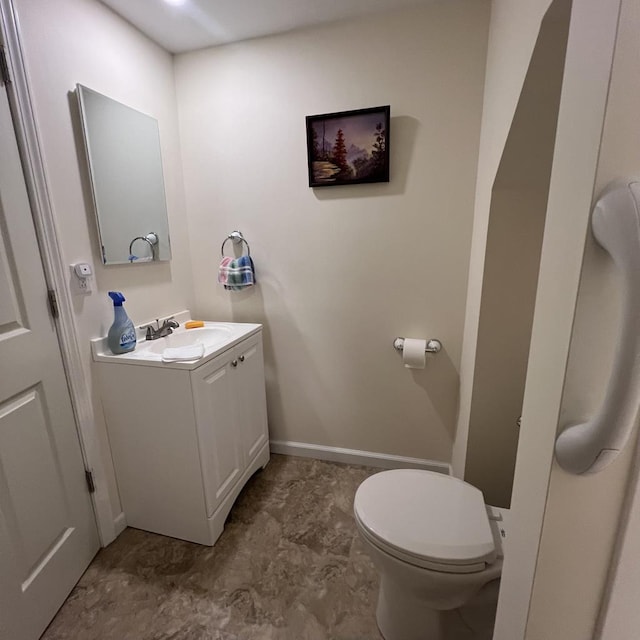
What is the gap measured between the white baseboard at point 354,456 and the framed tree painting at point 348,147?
1.54 meters

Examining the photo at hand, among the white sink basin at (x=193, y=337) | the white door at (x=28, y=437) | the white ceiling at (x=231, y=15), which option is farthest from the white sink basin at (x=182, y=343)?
the white ceiling at (x=231, y=15)

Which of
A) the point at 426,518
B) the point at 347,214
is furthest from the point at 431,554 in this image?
the point at 347,214

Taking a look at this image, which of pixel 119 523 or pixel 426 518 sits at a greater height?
pixel 426 518

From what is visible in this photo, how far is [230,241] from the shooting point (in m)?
1.96

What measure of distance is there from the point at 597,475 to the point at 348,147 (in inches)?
65.3

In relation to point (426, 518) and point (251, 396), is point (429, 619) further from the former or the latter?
point (251, 396)

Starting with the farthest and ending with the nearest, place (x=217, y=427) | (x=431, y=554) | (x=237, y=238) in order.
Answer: (x=237, y=238) < (x=217, y=427) < (x=431, y=554)

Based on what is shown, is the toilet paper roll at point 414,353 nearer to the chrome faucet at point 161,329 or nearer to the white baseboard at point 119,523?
the chrome faucet at point 161,329

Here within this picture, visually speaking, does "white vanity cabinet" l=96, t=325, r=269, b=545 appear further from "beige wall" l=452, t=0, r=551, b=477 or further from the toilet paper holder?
"beige wall" l=452, t=0, r=551, b=477

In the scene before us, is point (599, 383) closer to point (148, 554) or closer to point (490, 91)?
point (490, 91)

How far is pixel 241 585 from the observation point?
1.32m

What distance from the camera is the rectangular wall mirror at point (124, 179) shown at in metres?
1.41

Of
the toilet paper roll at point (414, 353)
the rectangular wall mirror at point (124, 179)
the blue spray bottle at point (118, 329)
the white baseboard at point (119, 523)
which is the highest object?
the rectangular wall mirror at point (124, 179)

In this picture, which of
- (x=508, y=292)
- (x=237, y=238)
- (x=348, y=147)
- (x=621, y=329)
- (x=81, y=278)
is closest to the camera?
(x=621, y=329)
